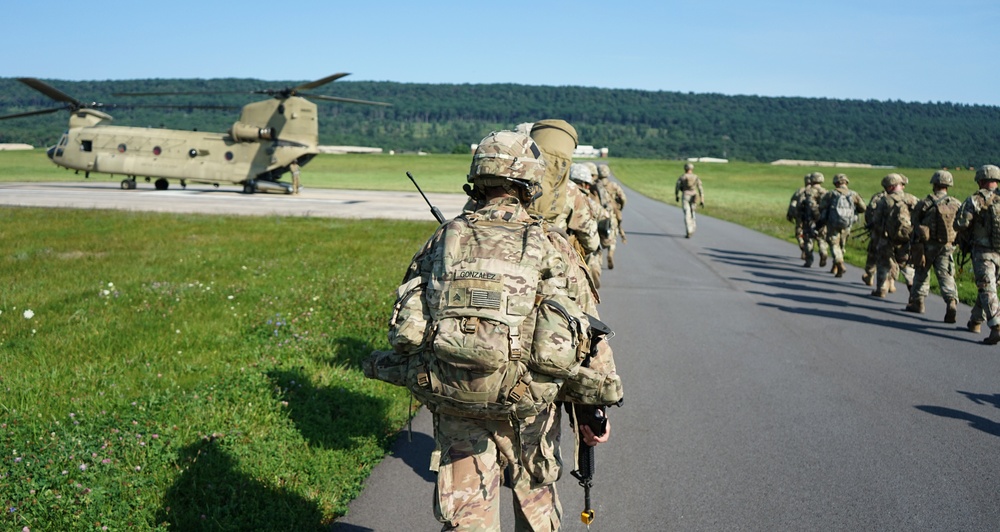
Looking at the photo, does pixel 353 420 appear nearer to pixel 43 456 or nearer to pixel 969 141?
pixel 43 456

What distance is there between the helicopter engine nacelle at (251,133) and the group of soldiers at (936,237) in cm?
2317

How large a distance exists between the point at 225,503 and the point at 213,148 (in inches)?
1230

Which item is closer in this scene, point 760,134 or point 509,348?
point 509,348

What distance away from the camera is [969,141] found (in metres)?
157

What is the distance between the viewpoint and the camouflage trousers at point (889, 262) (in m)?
12.7

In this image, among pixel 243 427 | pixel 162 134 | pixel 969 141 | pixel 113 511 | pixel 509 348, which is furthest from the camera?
pixel 969 141

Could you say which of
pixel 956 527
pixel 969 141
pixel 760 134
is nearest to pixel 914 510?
pixel 956 527

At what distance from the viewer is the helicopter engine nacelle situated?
32.7 m

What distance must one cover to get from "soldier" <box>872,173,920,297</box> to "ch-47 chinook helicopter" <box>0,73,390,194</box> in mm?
24461

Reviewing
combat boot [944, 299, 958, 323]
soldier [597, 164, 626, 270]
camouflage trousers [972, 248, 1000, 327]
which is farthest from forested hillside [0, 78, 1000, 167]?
camouflage trousers [972, 248, 1000, 327]

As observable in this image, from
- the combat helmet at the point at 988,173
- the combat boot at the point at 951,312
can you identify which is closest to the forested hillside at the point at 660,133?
the combat boot at the point at 951,312

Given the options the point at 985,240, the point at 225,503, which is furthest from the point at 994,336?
the point at 225,503

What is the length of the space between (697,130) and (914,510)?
201 metres

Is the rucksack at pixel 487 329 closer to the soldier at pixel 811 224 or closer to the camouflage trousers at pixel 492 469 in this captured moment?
the camouflage trousers at pixel 492 469
